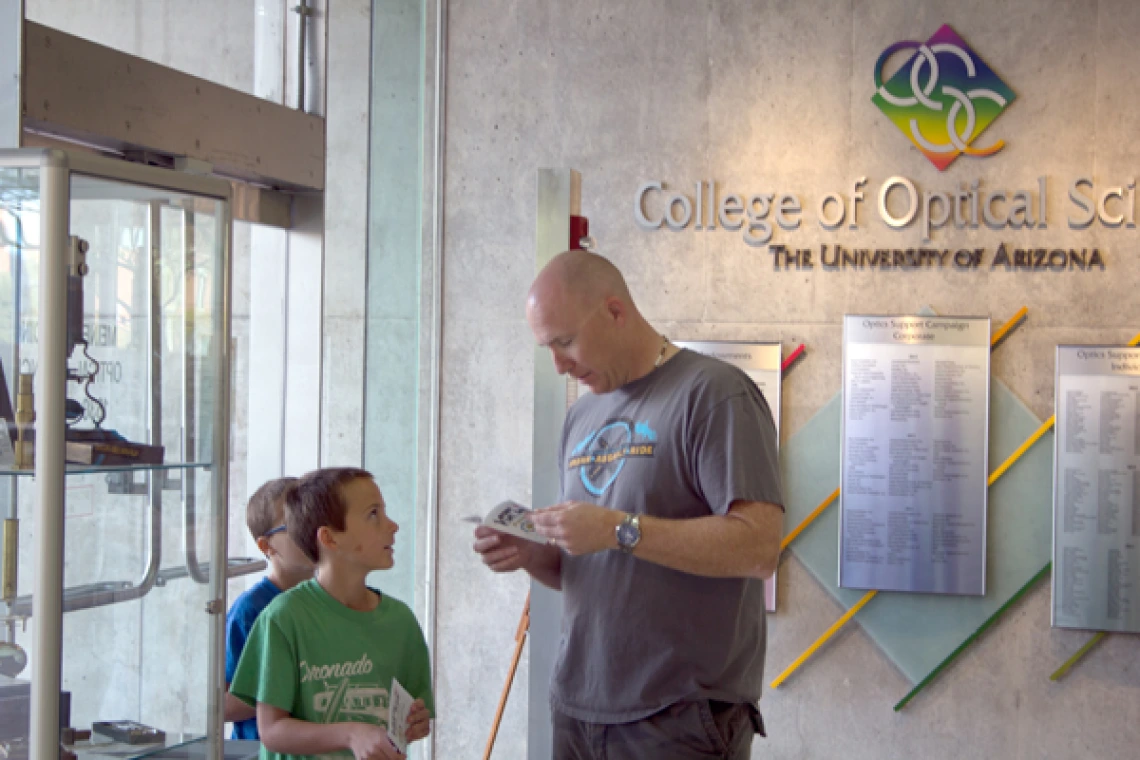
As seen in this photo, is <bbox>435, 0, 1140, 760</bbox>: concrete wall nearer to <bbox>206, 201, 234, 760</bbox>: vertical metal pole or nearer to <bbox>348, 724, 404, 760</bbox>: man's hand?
<bbox>206, 201, 234, 760</bbox>: vertical metal pole

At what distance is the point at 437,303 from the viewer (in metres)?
4.66

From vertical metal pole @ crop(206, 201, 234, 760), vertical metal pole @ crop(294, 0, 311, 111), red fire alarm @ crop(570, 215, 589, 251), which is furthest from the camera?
vertical metal pole @ crop(294, 0, 311, 111)

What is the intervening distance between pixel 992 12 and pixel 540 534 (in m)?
3.09

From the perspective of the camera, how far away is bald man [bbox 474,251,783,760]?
202 centimetres

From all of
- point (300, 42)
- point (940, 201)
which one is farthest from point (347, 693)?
point (940, 201)

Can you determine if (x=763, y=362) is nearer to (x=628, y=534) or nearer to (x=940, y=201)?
(x=940, y=201)

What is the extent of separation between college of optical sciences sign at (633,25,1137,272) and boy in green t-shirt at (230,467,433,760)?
2457mm

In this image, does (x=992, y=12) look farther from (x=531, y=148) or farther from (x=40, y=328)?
(x=40, y=328)

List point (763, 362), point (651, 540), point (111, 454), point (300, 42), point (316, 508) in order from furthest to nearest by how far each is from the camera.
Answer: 1. point (763, 362)
2. point (300, 42)
3. point (316, 508)
4. point (111, 454)
5. point (651, 540)

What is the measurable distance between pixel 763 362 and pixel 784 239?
48 centimetres

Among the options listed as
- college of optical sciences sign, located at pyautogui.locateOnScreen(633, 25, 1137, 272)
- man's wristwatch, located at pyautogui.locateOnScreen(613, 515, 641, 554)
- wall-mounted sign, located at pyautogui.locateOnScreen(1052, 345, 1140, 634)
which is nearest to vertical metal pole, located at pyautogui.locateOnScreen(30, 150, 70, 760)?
man's wristwatch, located at pyautogui.locateOnScreen(613, 515, 641, 554)

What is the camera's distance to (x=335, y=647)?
219 centimetres

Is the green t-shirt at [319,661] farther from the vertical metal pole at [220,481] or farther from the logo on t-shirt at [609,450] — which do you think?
the logo on t-shirt at [609,450]

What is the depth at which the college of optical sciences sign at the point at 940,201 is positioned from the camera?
13.4ft
